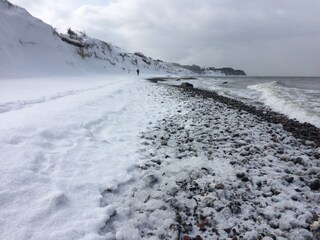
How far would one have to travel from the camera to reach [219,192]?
459 centimetres

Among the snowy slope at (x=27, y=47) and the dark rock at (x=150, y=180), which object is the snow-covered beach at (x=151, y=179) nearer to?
the dark rock at (x=150, y=180)

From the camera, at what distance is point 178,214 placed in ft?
13.1

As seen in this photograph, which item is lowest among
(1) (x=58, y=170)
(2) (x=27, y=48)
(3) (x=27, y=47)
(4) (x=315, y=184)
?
(4) (x=315, y=184)

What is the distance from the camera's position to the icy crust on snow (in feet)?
12.1

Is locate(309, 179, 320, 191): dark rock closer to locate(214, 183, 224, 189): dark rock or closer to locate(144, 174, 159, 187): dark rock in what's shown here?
locate(214, 183, 224, 189): dark rock

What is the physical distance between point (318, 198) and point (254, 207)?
1.22 meters

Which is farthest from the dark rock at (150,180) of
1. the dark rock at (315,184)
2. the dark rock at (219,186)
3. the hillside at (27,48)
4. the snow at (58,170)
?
the hillside at (27,48)

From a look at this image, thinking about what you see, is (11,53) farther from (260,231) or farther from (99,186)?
(260,231)

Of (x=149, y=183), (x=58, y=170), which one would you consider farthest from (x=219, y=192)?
(x=58, y=170)

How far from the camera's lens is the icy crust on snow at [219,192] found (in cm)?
367

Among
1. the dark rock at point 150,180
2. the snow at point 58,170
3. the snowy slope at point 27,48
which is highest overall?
the snowy slope at point 27,48

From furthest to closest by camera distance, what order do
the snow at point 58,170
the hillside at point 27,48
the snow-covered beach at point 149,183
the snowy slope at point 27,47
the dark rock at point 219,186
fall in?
the snowy slope at point 27,47
the hillside at point 27,48
the dark rock at point 219,186
the snow-covered beach at point 149,183
the snow at point 58,170

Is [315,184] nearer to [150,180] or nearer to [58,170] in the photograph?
[150,180]

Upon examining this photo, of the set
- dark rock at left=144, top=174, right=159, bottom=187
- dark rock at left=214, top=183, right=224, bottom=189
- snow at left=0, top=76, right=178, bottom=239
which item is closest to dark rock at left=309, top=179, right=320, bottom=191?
dark rock at left=214, top=183, right=224, bottom=189
